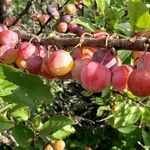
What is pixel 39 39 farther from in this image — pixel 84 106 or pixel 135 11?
A: pixel 84 106

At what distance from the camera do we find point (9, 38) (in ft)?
4.68

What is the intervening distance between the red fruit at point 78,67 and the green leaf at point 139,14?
18 cm

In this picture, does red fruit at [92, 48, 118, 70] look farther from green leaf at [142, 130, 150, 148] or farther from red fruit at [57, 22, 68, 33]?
green leaf at [142, 130, 150, 148]

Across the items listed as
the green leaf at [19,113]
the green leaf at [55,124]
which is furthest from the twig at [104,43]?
the green leaf at [19,113]

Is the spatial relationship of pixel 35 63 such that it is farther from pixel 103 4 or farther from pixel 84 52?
pixel 103 4

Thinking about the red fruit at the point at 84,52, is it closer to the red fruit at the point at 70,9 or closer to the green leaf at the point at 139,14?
the green leaf at the point at 139,14

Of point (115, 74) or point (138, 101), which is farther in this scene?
point (138, 101)

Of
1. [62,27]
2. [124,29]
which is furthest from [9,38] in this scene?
[62,27]

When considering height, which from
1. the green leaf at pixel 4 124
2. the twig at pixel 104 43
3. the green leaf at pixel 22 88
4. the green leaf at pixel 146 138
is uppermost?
the twig at pixel 104 43

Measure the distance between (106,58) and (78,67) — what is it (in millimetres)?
87

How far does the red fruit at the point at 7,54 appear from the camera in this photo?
140 cm

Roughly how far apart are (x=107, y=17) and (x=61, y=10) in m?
1.56

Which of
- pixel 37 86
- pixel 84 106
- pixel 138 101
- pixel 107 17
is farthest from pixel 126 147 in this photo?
pixel 37 86

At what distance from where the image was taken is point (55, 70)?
51.3 inches
